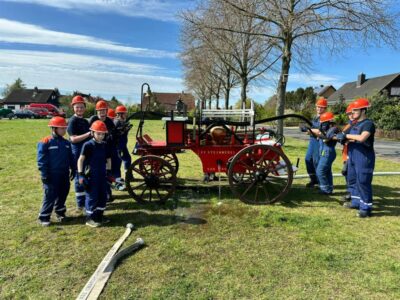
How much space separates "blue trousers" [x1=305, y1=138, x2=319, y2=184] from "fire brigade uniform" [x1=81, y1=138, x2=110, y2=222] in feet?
14.0

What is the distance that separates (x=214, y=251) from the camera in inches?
165

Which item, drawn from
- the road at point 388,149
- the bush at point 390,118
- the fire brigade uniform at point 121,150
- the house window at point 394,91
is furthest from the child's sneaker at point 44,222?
the house window at point 394,91

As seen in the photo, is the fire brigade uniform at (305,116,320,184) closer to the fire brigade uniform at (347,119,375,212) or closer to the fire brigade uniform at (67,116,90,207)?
the fire brigade uniform at (347,119,375,212)

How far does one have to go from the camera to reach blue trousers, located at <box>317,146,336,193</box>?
6.54 metres

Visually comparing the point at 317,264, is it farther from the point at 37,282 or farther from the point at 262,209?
the point at 37,282

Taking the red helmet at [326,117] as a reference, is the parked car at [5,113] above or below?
above

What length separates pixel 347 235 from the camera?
15.5ft

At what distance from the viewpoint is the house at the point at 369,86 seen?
4875 cm

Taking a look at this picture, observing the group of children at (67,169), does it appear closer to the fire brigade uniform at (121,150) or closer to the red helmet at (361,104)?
the fire brigade uniform at (121,150)

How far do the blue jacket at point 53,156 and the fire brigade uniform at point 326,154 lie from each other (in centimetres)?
456

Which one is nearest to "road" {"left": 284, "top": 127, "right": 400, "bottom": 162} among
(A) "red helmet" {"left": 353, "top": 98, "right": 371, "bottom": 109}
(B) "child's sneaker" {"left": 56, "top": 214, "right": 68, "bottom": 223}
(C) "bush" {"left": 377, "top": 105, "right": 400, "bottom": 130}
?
(C) "bush" {"left": 377, "top": 105, "right": 400, "bottom": 130}

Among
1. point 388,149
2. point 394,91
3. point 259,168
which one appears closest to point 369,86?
point 394,91

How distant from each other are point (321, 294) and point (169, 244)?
74.7 inches

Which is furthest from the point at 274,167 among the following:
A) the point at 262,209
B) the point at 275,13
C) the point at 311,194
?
the point at 275,13
